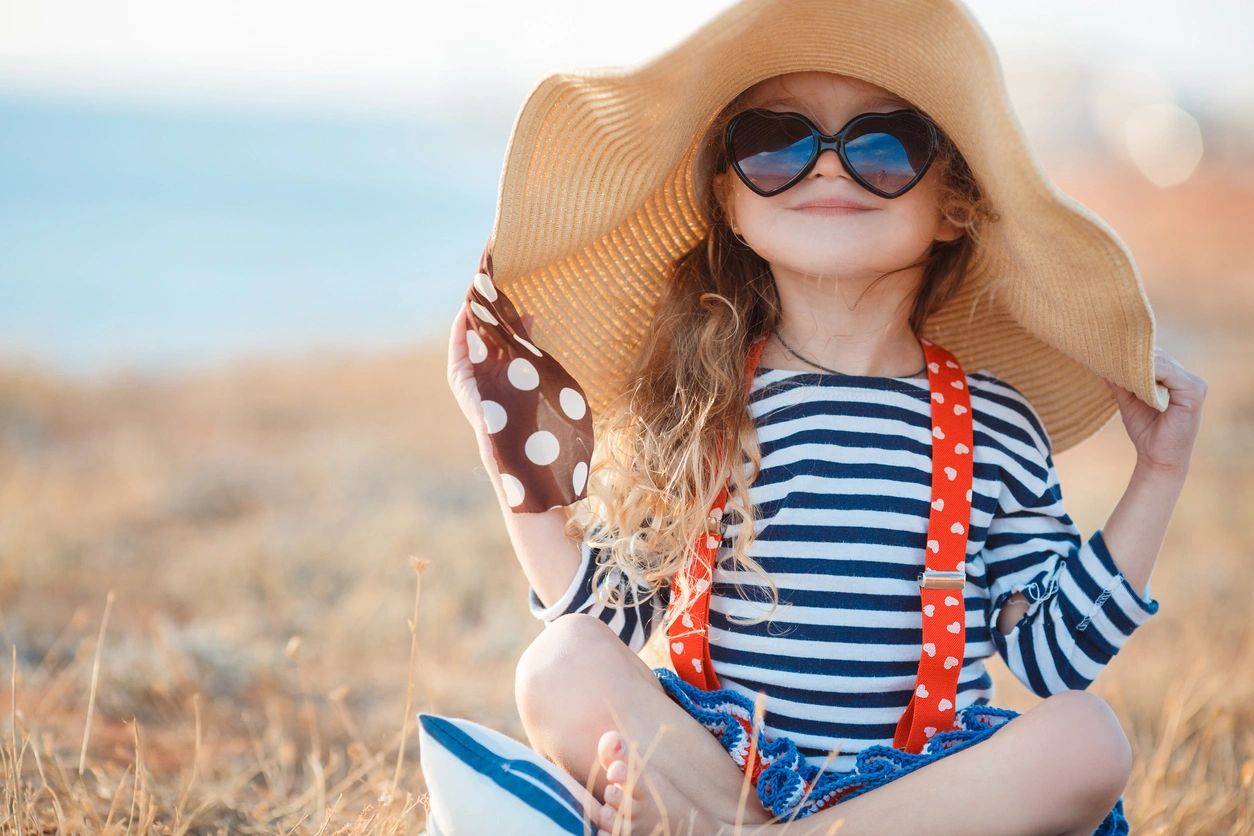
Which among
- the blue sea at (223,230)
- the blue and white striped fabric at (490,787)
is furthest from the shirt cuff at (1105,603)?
the blue sea at (223,230)

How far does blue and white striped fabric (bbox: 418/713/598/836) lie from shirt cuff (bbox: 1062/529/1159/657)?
0.95 metres

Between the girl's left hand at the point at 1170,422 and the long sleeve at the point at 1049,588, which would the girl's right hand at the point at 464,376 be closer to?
the long sleeve at the point at 1049,588

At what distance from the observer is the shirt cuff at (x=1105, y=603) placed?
78.0 inches

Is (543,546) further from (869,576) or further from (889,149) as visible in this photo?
(889,149)

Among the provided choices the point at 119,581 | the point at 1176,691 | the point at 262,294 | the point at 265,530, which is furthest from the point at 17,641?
the point at 262,294

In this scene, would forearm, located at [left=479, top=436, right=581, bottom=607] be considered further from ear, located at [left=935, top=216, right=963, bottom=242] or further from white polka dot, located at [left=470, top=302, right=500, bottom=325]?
ear, located at [left=935, top=216, right=963, bottom=242]

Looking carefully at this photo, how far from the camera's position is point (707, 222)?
2287mm

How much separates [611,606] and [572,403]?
38cm

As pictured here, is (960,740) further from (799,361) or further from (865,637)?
(799,361)

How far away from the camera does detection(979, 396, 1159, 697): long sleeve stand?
78.3 inches

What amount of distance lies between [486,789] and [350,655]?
2083mm

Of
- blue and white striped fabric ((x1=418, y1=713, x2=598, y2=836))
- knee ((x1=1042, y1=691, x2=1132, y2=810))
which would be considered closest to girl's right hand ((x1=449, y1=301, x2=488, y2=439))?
blue and white striped fabric ((x1=418, y1=713, x2=598, y2=836))

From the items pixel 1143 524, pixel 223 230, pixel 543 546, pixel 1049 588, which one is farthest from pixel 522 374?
pixel 223 230

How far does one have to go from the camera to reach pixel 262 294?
19.9 meters
